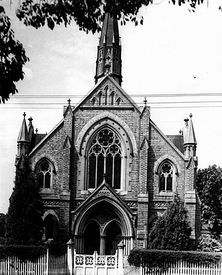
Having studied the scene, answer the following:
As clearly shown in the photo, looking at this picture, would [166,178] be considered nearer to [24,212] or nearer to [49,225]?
[49,225]

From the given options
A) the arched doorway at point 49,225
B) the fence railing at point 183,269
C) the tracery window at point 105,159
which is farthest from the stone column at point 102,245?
the fence railing at point 183,269

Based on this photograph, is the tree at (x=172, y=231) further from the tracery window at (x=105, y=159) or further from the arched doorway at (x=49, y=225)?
the arched doorway at (x=49, y=225)

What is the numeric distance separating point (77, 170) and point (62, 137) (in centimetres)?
289

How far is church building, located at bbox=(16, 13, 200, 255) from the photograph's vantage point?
112ft

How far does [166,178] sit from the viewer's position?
3544 cm

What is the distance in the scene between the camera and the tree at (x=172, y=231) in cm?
3048

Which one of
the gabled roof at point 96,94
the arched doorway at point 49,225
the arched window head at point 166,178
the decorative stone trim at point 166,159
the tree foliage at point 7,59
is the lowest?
the arched doorway at point 49,225

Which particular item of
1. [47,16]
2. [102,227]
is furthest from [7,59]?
[102,227]

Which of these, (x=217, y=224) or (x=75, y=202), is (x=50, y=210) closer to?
(x=75, y=202)

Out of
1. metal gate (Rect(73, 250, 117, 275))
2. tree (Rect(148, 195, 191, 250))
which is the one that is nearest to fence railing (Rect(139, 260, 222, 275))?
metal gate (Rect(73, 250, 117, 275))

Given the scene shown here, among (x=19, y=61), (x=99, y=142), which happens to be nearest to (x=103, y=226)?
(x=99, y=142)

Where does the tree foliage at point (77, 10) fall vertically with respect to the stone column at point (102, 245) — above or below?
above

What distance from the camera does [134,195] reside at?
35094 mm

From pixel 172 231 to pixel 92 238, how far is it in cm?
732
